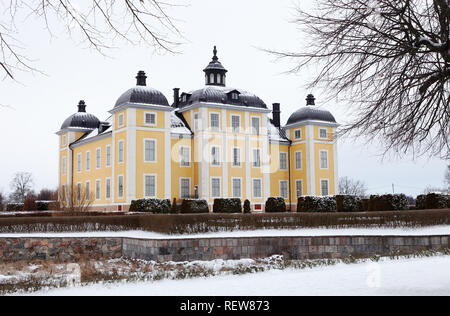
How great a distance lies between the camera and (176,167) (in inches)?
1574

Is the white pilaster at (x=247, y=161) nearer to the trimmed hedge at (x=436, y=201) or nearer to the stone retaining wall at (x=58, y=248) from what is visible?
the trimmed hedge at (x=436, y=201)

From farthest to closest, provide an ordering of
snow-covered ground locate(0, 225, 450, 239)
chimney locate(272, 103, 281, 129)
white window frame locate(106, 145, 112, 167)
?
chimney locate(272, 103, 281, 129) < white window frame locate(106, 145, 112, 167) < snow-covered ground locate(0, 225, 450, 239)

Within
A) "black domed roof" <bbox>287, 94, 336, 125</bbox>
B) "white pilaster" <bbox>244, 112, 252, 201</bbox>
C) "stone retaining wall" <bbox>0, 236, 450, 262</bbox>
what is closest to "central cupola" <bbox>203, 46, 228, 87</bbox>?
"white pilaster" <bbox>244, 112, 252, 201</bbox>

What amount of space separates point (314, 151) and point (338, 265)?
34.2 meters

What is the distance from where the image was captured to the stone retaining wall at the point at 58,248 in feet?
62.6

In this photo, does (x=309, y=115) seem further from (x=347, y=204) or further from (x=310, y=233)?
(x=310, y=233)

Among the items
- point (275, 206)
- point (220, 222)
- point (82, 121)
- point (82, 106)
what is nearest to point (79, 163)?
point (82, 121)

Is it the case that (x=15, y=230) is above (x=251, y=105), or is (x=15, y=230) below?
below

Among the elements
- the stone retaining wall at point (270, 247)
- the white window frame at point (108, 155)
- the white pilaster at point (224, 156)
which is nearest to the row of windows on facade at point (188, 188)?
the white pilaster at point (224, 156)

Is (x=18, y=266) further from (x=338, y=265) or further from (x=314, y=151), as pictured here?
(x=314, y=151)

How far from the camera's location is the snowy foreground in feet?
24.9

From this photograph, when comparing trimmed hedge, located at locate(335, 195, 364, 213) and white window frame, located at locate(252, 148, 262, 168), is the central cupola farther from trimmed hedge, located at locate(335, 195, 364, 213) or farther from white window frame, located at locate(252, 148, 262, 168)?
trimmed hedge, located at locate(335, 195, 364, 213)

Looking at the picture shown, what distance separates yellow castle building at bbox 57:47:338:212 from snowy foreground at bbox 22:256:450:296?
24.6 meters
